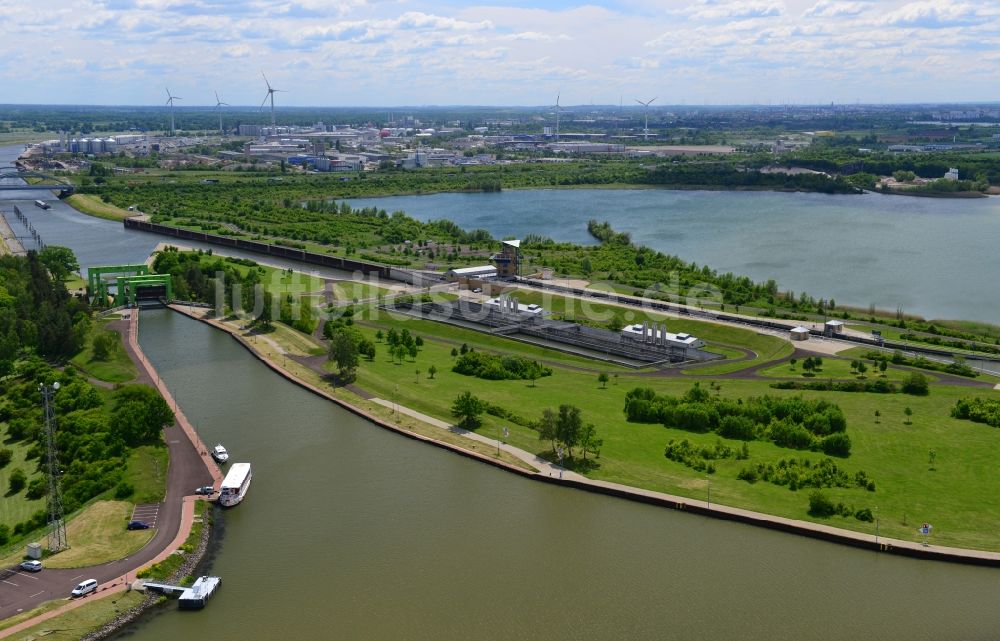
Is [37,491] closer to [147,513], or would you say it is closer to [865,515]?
[147,513]

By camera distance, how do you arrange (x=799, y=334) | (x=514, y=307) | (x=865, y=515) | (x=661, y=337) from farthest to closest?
1. (x=514, y=307)
2. (x=799, y=334)
3. (x=661, y=337)
4. (x=865, y=515)

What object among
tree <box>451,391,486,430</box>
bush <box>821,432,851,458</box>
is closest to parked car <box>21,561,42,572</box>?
tree <box>451,391,486,430</box>

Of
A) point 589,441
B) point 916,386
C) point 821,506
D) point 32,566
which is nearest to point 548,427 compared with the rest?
point 589,441

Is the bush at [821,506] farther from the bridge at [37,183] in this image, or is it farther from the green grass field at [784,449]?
the bridge at [37,183]

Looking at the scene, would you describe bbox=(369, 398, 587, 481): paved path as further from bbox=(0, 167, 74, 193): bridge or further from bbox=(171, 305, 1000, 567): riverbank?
bbox=(0, 167, 74, 193): bridge

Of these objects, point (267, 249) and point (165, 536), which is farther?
Answer: point (267, 249)

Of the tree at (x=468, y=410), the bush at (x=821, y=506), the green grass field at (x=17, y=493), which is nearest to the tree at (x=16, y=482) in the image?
the green grass field at (x=17, y=493)
